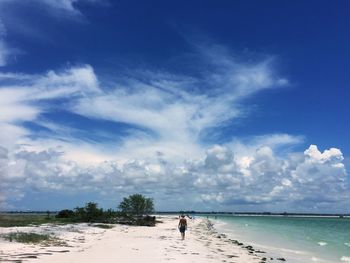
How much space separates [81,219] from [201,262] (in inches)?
1880

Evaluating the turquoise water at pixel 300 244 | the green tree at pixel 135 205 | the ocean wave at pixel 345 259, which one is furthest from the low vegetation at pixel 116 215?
the ocean wave at pixel 345 259

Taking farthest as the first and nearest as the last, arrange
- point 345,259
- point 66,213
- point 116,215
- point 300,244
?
point 66,213 → point 116,215 → point 300,244 → point 345,259

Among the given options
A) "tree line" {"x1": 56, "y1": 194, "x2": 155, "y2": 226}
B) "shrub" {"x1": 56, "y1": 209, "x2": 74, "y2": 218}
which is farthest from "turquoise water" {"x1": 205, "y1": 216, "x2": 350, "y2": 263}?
"shrub" {"x1": 56, "y1": 209, "x2": 74, "y2": 218}

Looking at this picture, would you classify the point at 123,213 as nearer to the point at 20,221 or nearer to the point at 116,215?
the point at 116,215

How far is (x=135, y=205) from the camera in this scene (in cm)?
7731

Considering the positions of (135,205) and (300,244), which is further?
(135,205)

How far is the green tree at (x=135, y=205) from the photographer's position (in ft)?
253

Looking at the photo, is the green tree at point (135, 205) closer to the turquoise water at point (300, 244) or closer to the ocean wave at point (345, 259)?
the turquoise water at point (300, 244)

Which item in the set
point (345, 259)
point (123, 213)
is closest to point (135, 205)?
point (123, 213)

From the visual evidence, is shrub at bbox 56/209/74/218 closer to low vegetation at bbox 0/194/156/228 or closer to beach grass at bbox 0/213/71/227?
low vegetation at bbox 0/194/156/228

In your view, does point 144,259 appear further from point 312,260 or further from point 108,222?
point 108,222

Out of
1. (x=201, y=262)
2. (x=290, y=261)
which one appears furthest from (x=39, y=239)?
(x=290, y=261)

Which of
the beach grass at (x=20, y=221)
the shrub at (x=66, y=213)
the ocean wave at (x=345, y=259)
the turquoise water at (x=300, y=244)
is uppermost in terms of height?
the shrub at (x=66, y=213)

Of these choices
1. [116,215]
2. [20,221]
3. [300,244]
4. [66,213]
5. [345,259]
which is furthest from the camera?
[66,213]
